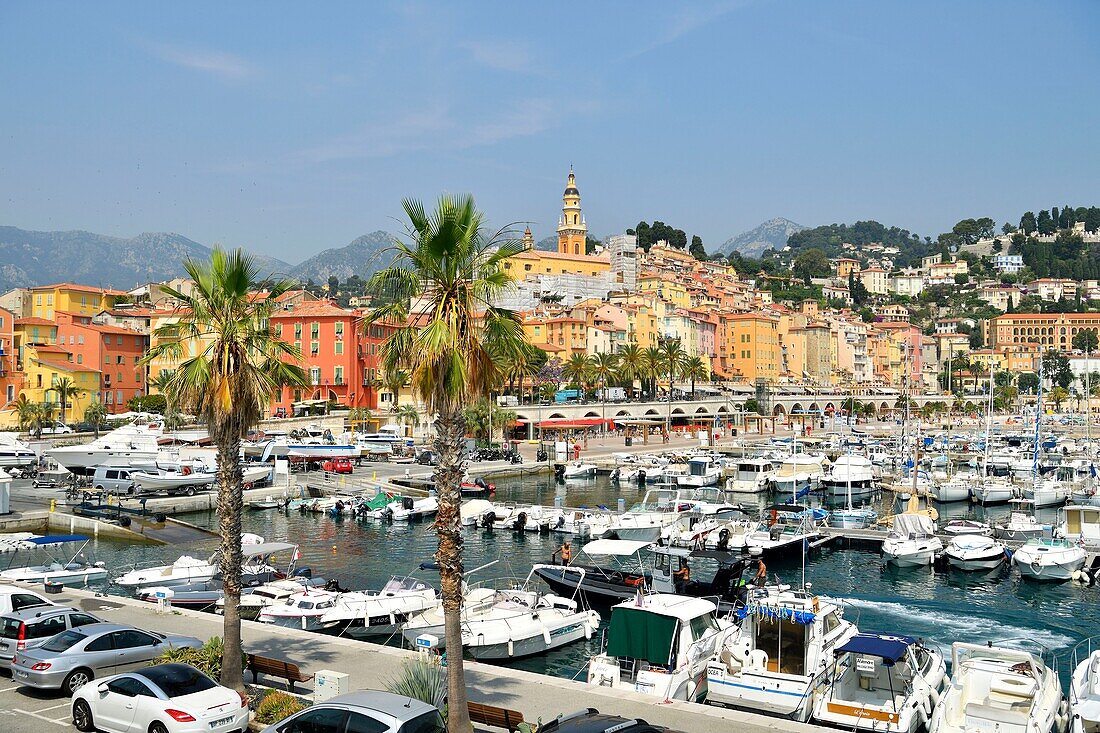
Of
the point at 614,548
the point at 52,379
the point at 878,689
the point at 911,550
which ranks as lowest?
the point at 911,550

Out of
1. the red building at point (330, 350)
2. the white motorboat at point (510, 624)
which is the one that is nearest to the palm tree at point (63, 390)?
the red building at point (330, 350)

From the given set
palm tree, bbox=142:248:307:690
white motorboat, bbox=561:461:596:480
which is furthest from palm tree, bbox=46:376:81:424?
palm tree, bbox=142:248:307:690

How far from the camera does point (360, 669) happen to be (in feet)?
55.8

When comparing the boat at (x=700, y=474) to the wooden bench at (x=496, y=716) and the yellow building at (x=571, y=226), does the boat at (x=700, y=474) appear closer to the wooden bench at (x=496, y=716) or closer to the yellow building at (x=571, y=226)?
the wooden bench at (x=496, y=716)

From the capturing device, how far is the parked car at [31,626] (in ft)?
55.1

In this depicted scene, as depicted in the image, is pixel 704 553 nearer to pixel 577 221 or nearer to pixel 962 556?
pixel 962 556

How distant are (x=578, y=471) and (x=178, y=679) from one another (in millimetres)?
56280

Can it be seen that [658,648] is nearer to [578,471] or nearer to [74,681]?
[74,681]

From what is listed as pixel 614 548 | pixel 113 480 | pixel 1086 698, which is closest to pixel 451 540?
pixel 1086 698

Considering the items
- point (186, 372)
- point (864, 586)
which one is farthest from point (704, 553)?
point (186, 372)

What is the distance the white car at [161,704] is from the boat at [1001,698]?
10.7m

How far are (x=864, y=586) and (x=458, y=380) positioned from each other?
24.9 meters

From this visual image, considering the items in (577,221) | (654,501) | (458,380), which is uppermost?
(577,221)

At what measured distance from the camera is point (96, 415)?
74.9 m
